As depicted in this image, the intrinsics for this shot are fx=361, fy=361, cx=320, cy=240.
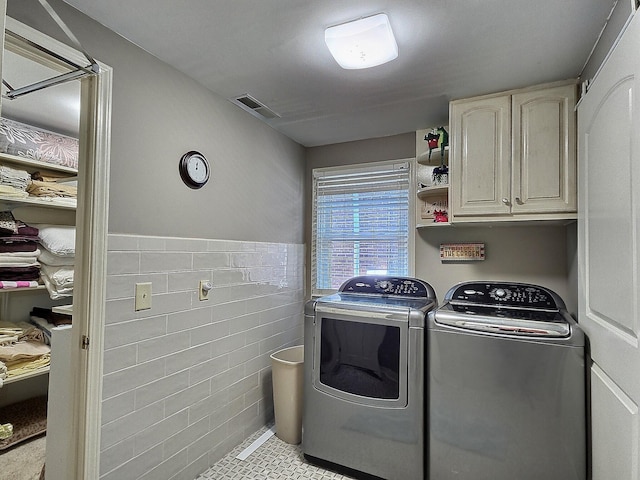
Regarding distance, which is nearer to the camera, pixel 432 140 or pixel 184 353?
pixel 184 353

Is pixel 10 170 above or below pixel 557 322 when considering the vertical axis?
above

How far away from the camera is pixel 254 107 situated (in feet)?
7.63

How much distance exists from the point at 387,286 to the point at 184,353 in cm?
134

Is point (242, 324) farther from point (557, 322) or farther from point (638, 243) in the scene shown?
point (638, 243)

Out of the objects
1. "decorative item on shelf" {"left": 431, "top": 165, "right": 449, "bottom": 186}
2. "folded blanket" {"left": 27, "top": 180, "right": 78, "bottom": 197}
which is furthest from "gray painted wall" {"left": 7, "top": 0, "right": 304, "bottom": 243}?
"decorative item on shelf" {"left": 431, "top": 165, "right": 449, "bottom": 186}

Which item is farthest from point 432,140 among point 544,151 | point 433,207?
point 544,151

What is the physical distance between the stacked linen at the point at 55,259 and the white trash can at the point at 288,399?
4.98 feet

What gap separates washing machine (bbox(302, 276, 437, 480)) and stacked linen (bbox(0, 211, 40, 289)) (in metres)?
1.82

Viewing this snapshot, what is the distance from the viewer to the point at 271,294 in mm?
2605

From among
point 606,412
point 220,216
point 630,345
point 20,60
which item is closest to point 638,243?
point 630,345

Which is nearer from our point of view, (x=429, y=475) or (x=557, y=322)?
(x=557, y=322)

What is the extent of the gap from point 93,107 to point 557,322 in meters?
2.24

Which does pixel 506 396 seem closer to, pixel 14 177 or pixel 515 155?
pixel 515 155

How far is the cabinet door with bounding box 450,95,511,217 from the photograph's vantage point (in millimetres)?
1987
